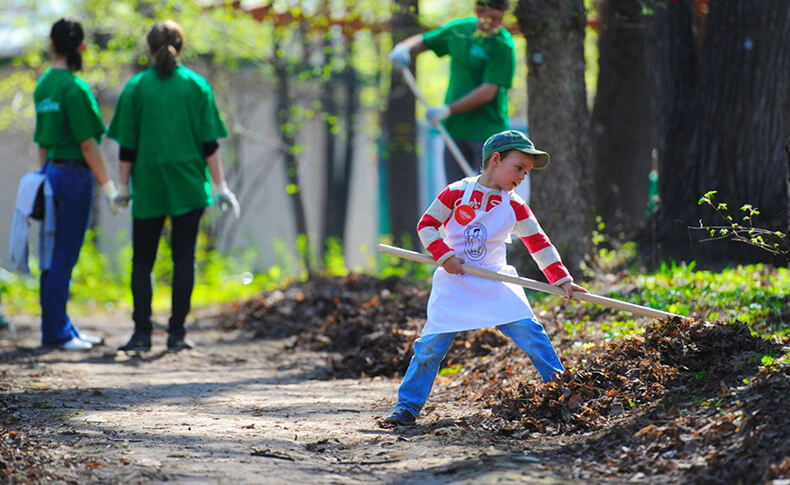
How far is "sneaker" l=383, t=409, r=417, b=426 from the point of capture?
15.5ft

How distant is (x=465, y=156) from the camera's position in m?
7.94

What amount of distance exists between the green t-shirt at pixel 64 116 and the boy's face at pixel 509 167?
139 inches

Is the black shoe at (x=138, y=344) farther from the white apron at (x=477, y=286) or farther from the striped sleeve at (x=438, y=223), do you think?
the striped sleeve at (x=438, y=223)

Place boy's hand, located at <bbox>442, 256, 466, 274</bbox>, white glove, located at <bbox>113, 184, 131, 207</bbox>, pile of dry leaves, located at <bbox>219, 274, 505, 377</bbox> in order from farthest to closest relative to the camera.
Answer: white glove, located at <bbox>113, 184, 131, 207</bbox>, pile of dry leaves, located at <bbox>219, 274, 505, 377</bbox>, boy's hand, located at <bbox>442, 256, 466, 274</bbox>

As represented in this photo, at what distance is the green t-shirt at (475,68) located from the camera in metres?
7.54

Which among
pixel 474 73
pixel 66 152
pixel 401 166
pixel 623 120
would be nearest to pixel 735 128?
pixel 474 73

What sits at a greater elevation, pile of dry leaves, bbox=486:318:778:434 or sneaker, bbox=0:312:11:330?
pile of dry leaves, bbox=486:318:778:434

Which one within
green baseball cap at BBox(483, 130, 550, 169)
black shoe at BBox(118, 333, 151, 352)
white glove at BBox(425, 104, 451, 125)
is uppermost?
white glove at BBox(425, 104, 451, 125)

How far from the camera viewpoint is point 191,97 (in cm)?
715

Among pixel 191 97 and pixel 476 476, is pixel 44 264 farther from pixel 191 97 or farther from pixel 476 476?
pixel 476 476

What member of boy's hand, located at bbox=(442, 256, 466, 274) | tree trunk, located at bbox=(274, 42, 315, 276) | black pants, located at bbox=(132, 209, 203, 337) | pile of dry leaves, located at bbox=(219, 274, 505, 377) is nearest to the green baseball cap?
boy's hand, located at bbox=(442, 256, 466, 274)

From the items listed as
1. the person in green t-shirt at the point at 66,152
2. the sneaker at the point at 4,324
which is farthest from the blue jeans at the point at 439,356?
the sneaker at the point at 4,324

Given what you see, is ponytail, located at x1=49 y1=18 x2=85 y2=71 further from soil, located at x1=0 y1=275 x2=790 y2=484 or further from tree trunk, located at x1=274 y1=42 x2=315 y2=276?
tree trunk, located at x1=274 y1=42 x2=315 y2=276

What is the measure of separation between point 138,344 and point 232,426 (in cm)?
275
